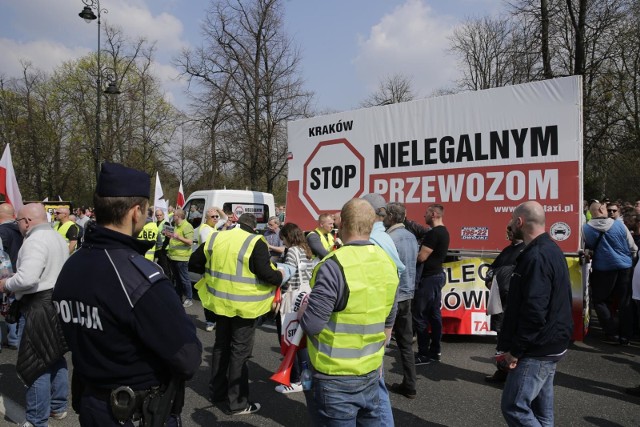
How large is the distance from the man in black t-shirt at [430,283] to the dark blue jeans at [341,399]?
3.39 meters

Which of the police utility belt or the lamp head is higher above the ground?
the lamp head

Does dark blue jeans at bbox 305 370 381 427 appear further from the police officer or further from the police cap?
the police cap

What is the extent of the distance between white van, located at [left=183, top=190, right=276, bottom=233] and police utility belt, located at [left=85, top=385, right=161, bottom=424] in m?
9.65

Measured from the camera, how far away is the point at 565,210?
676cm

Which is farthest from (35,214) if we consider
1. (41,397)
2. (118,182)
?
(118,182)

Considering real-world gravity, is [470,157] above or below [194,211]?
above

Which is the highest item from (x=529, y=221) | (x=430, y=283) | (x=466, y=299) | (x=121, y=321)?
(x=529, y=221)

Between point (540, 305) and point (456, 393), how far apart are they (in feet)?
8.25

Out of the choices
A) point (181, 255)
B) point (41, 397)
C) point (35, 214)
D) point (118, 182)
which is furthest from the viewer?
point (181, 255)

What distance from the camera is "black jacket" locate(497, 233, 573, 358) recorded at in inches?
121

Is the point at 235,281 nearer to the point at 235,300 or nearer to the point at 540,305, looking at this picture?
the point at 235,300

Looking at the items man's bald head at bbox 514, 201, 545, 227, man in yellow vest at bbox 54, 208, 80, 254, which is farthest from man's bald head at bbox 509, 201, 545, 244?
man in yellow vest at bbox 54, 208, 80, 254

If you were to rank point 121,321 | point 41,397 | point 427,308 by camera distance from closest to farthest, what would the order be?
point 121,321 → point 41,397 → point 427,308

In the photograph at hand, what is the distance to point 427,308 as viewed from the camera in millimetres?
6098
